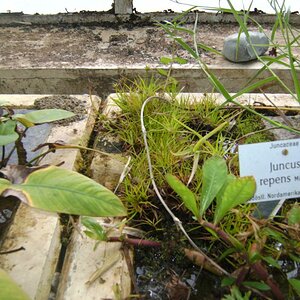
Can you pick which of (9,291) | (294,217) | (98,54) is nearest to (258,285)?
(294,217)

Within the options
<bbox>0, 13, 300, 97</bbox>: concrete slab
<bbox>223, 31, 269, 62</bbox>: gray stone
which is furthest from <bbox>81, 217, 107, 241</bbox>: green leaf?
<bbox>223, 31, 269, 62</bbox>: gray stone

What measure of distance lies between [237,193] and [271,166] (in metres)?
0.13

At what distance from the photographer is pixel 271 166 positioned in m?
0.72

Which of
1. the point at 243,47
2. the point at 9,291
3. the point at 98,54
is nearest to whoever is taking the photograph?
the point at 9,291

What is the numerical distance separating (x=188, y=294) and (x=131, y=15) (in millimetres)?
1972

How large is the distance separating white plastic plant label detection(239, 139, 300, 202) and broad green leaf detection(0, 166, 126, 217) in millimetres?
249

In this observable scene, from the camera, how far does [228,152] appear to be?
95cm

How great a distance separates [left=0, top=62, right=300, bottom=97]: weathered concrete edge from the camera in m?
1.66

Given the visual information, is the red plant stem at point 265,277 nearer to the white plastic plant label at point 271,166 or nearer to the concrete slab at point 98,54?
the white plastic plant label at point 271,166

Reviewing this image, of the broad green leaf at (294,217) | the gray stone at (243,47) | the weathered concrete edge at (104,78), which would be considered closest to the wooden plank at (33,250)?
the broad green leaf at (294,217)

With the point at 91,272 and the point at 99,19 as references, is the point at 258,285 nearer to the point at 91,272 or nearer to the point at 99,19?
the point at 91,272

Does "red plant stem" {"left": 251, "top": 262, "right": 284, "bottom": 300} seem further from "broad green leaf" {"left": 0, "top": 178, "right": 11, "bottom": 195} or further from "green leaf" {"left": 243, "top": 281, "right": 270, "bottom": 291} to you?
"broad green leaf" {"left": 0, "top": 178, "right": 11, "bottom": 195}

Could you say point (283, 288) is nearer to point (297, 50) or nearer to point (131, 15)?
point (297, 50)

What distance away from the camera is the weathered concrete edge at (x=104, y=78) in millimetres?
1661
